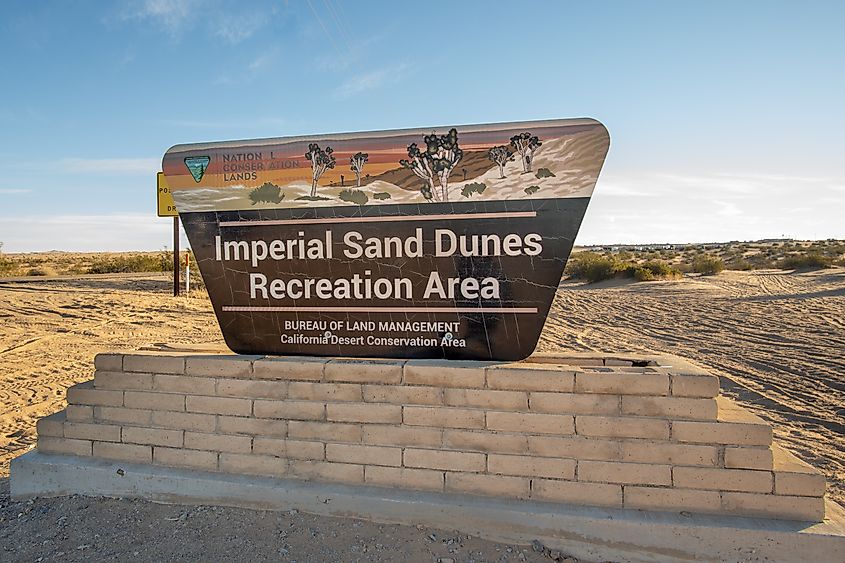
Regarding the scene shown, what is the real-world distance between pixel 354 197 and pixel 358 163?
9.3 inches

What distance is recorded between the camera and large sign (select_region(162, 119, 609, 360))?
3689 millimetres

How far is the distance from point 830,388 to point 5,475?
9.42 m

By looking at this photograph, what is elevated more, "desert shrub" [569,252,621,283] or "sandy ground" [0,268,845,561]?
"desert shrub" [569,252,621,283]

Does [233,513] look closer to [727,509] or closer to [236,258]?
[236,258]

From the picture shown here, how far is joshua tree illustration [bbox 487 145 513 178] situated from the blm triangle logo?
210 cm

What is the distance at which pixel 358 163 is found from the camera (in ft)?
13.1

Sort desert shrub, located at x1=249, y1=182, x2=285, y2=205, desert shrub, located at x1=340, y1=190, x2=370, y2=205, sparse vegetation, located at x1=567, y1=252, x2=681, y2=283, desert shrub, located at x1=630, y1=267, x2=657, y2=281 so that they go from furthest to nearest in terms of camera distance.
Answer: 1. sparse vegetation, located at x1=567, y1=252, x2=681, y2=283
2. desert shrub, located at x1=630, y1=267, x2=657, y2=281
3. desert shrub, located at x1=249, y1=182, x2=285, y2=205
4. desert shrub, located at x1=340, y1=190, x2=370, y2=205

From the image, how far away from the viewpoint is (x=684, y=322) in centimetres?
1488

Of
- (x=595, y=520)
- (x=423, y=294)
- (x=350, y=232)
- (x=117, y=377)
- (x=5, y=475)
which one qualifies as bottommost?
(x=5, y=475)

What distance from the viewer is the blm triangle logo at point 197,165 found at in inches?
167

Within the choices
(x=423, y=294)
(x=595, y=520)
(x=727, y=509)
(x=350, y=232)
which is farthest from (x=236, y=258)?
(x=727, y=509)

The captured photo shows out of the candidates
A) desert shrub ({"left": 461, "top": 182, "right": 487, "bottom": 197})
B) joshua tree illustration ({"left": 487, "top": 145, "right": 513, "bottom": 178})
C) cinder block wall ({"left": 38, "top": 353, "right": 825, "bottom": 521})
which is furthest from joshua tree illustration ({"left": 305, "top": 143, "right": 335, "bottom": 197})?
cinder block wall ({"left": 38, "top": 353, "right": 825, "bottom": 521})

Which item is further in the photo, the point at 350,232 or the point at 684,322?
the point at 684,322

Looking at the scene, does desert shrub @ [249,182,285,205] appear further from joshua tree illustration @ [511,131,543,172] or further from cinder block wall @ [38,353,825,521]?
joshua tree illustration @ [511,131,543,172]
